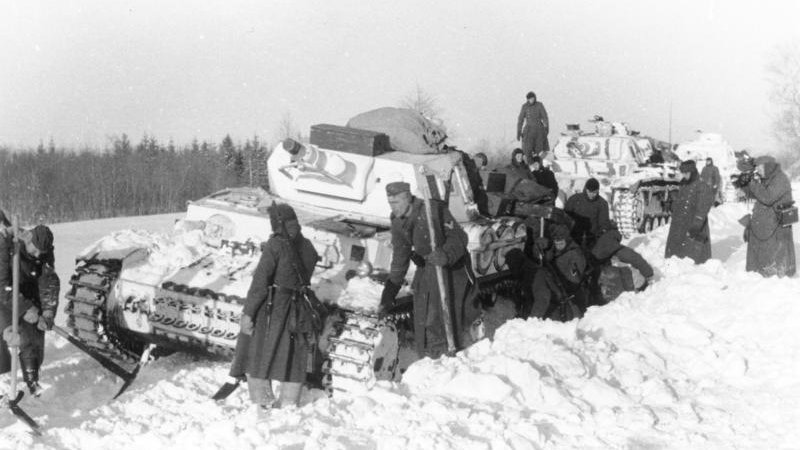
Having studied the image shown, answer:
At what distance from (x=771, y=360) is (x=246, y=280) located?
4229 millimetres

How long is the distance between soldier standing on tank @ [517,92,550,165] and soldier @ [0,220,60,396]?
43.8 ft

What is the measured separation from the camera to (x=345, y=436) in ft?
16.5

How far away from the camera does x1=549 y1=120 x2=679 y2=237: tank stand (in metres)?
18.1

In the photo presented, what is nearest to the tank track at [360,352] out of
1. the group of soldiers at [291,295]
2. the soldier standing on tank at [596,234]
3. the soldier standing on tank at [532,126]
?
the group of soldiers at [291,295]

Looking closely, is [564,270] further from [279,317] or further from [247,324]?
[247,324]

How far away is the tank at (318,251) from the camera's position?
A: 267 inches

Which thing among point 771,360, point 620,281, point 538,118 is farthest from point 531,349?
point 538,118

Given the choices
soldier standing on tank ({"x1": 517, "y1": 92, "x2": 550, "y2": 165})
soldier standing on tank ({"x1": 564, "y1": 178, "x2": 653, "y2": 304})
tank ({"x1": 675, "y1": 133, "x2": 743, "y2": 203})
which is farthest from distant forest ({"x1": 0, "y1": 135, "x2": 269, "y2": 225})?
soldier standing on tank ({"x1": 564, "y1": 178, "x2": 653, "y2": 304})

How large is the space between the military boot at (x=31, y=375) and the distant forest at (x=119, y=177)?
36.7m

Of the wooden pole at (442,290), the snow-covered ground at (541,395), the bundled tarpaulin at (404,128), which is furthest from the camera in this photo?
the bundled tarpaulin at (404,128)

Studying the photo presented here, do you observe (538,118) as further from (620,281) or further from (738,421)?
(738,421)

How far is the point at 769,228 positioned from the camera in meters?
9.53

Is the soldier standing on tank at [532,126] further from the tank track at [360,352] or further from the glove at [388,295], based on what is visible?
the tank track at [360,352]

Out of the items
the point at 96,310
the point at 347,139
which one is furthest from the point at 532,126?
the point at 96,310
